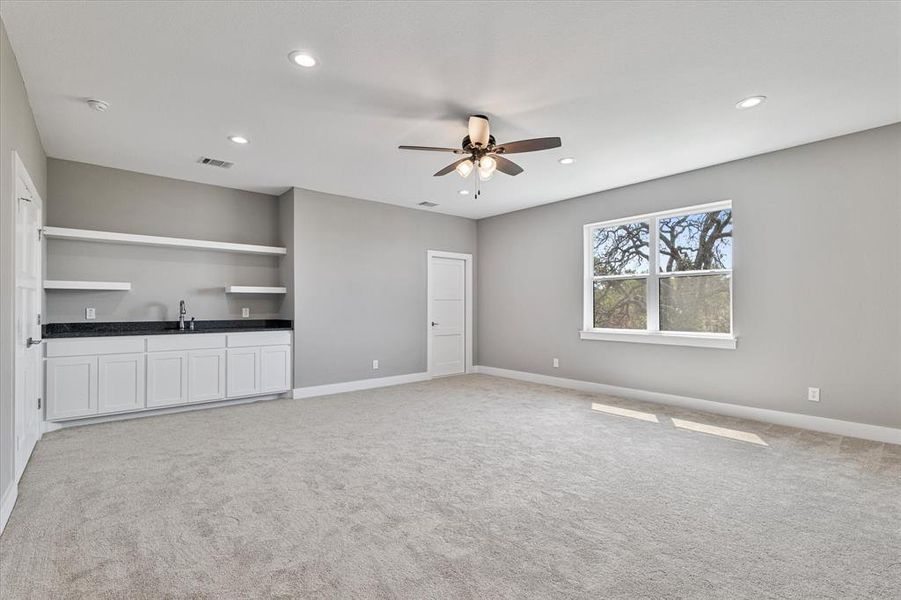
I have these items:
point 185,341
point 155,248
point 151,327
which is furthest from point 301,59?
point 151,327

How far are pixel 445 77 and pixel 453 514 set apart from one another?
2716mm

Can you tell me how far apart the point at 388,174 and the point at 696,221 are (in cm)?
356

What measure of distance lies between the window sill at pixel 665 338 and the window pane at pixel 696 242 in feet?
2.47

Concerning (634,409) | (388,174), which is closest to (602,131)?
(388,174)

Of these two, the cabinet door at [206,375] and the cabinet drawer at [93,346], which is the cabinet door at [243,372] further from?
the cabinet drawer at [93,346]

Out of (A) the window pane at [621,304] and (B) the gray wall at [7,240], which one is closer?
(B) the gray wall at [7,240]

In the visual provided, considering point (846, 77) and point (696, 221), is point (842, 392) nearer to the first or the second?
point (696, 221)

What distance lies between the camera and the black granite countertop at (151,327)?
4500 mm

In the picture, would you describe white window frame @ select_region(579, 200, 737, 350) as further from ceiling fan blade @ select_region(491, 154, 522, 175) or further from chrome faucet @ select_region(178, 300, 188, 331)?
chrome faucet @ select_region(178, 300, 188, 331)

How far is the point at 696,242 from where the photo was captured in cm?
511

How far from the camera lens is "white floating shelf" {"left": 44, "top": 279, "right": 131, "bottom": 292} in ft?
14.4

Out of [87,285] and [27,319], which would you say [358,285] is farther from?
[27,319]

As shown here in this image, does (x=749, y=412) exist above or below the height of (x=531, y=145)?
below

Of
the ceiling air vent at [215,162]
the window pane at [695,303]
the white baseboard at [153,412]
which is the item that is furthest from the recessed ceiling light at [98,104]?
the window pane at [695,303]
